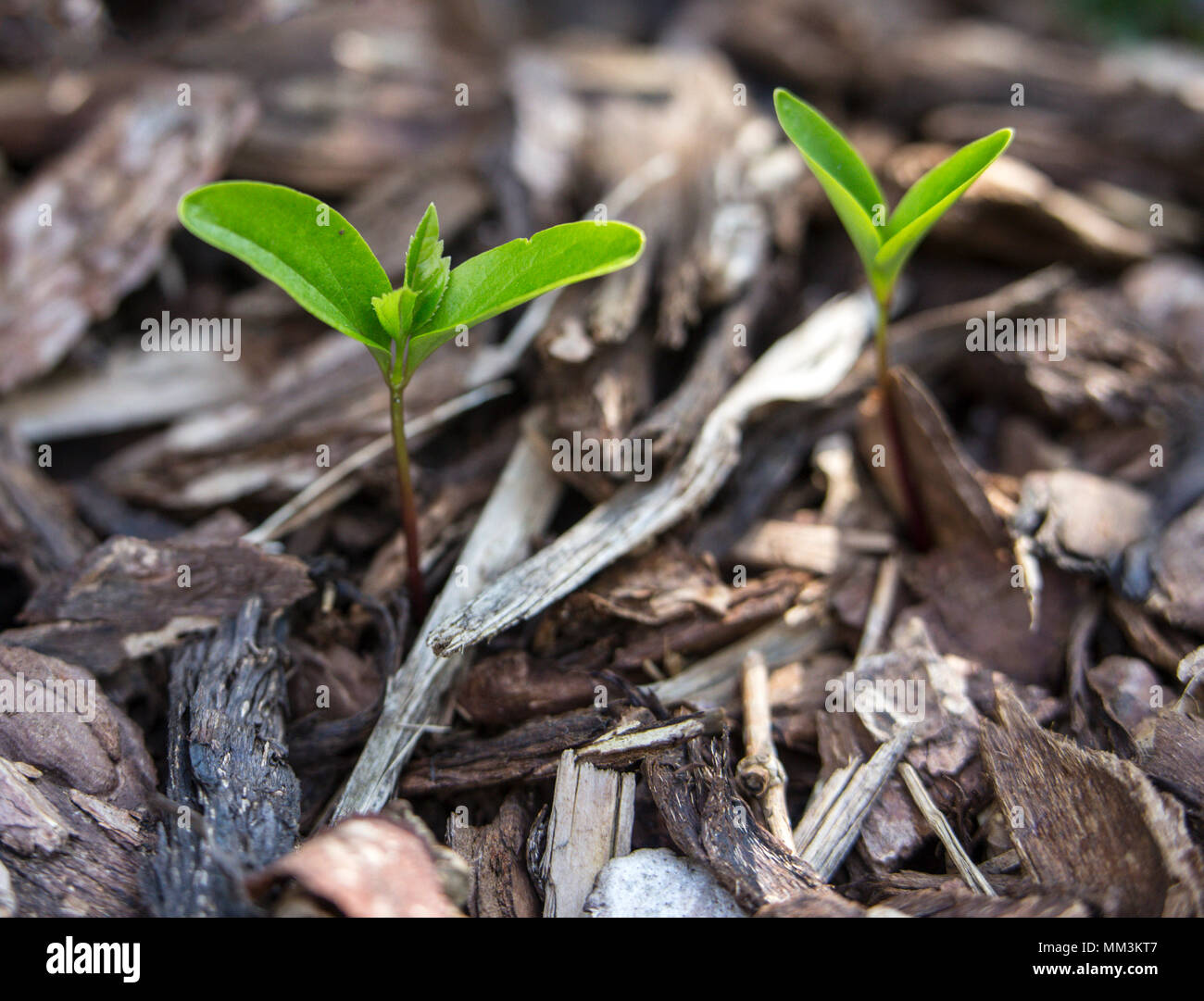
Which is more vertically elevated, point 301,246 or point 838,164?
point 838,164

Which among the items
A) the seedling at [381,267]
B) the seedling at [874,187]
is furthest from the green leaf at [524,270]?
the seedling at [874,187]

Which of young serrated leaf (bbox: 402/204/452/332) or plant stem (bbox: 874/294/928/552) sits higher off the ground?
young serrated leaf (bbox: 402/204/452/332)

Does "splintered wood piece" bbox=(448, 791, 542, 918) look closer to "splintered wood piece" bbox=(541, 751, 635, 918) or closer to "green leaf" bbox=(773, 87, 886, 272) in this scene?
"splintered wood piece" bbox=(541, 751, 635, 918)

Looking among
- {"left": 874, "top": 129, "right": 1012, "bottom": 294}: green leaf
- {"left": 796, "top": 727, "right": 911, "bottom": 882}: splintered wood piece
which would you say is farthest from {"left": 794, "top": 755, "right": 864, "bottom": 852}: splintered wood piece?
{"left": 874, "top": 129, "right": 1012, "bottom": 294}: green leaf

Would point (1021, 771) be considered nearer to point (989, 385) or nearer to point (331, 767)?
point (989, 385)

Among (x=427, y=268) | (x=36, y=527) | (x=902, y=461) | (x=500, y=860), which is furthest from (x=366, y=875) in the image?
(x=902, y=461)

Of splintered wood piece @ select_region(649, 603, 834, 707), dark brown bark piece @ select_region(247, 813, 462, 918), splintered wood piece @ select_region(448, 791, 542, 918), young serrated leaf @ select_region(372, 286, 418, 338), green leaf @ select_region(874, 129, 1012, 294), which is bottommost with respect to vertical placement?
splintered wood piece @ select_region(448, 791, 542, 918)

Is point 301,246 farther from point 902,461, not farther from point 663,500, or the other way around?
point 902,461
